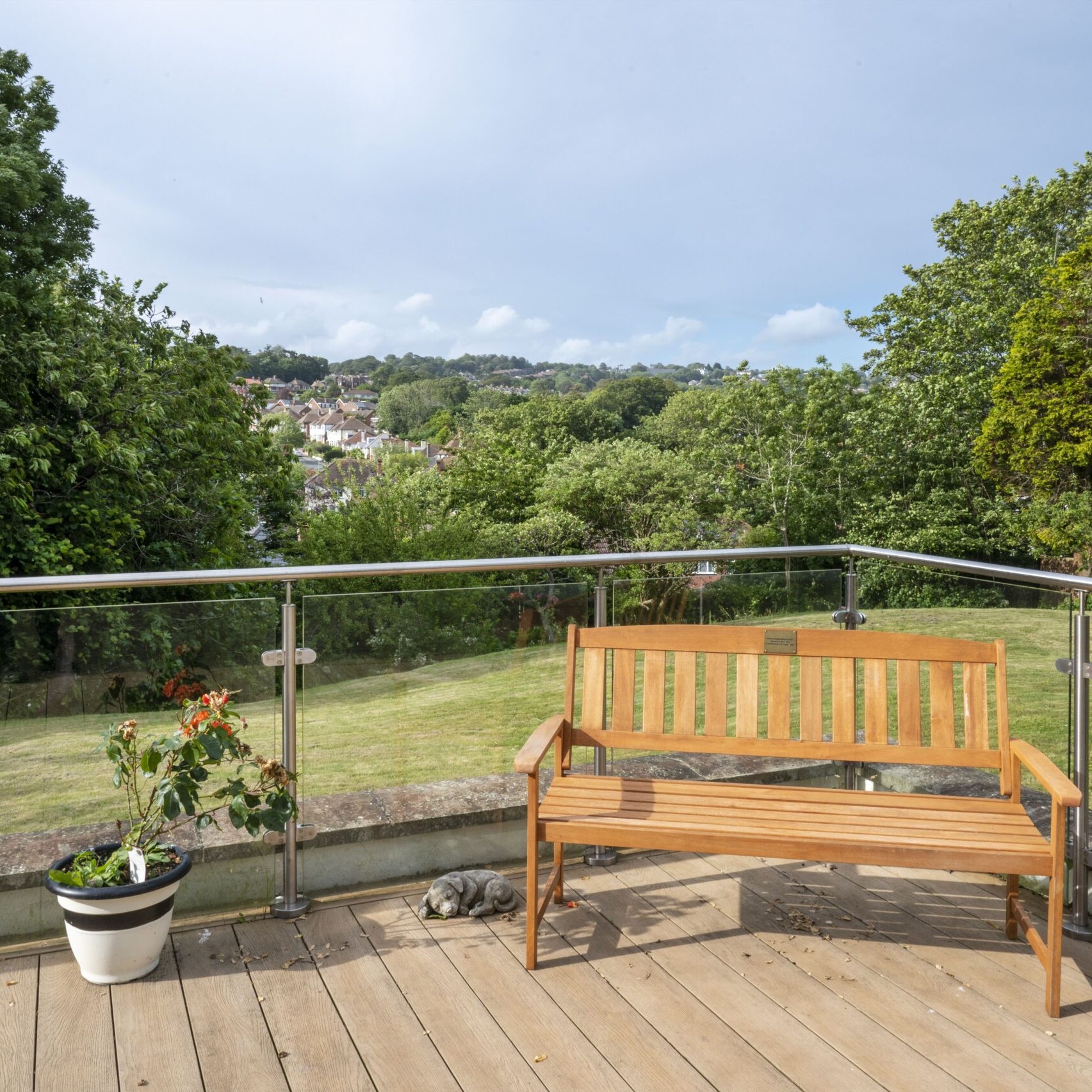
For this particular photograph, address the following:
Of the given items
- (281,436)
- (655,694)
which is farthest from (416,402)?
(655,694)

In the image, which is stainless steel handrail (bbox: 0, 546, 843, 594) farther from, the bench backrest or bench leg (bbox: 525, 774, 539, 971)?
bench leg (bbox: 525, 774, 539, 971)

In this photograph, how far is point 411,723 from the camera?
123 inches

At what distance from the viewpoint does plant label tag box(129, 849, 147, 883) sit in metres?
2.56

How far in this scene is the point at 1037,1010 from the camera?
241cm

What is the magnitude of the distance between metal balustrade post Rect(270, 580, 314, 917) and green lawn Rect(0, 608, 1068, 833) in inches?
1.2

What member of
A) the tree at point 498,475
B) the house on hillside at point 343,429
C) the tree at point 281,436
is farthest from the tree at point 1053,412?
the house on hillside at point 343,429

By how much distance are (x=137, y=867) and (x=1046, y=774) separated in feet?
7.54

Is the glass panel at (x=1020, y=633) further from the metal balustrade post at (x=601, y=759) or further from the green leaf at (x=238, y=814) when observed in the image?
the green leaf at (x=238, y=814)

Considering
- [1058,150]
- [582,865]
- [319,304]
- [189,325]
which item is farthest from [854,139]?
[319,304]

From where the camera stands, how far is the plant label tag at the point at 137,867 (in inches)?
101

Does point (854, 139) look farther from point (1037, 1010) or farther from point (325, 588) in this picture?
point (1037, 1010)

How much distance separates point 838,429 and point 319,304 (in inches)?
2876

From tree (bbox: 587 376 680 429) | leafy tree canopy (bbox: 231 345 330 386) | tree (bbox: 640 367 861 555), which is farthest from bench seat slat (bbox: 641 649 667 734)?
tree (bbox: 587 376 680 429)

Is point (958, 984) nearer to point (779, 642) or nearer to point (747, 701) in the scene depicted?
point (747, 701)
